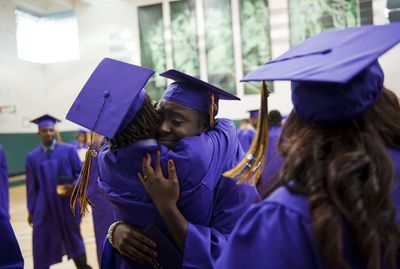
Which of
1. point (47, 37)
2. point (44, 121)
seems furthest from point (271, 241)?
point (47, 37)

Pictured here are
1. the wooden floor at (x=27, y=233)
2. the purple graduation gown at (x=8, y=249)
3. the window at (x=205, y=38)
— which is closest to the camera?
the purple graduation gown at (x=8, y=249)

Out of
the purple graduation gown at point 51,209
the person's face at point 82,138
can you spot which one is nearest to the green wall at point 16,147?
the person's face at point 82,138

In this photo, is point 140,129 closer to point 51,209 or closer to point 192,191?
point 192,191

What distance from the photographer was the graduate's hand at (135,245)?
1354 millimetres

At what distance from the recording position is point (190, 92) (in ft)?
5.08

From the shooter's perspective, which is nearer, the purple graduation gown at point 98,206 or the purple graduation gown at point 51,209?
the purple graduation gown at point 98,206

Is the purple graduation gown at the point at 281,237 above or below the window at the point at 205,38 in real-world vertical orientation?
below

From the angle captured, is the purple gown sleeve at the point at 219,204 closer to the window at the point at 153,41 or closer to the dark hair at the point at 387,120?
the dark hair at the point at 387,120

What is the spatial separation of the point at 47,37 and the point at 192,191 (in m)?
10.6

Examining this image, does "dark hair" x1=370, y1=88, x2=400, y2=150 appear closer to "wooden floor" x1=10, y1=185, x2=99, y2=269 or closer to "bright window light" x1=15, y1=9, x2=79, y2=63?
"wooden floor" x1=10, y1=185, x2=99, y2=269

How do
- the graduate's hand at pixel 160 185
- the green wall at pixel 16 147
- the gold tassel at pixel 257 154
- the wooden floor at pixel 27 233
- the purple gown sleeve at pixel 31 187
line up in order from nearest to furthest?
the gold tassel at pixel 257 154
the graduate's hand at pixel 160 185
the purple gown sleeve at pixel 31 187
the wooden floor at pixel 27 233
the green wall at pixel 16 147

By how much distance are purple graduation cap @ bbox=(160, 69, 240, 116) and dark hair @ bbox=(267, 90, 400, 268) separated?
795 mm

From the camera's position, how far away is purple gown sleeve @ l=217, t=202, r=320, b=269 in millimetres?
698

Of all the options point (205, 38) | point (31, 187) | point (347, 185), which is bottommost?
point (31, 187)
